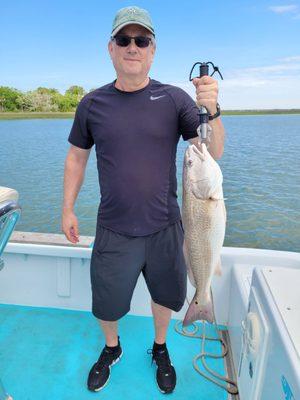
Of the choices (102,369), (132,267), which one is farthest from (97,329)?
(132,267)

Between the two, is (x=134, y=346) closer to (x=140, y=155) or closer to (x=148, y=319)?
(x=148, y=319)

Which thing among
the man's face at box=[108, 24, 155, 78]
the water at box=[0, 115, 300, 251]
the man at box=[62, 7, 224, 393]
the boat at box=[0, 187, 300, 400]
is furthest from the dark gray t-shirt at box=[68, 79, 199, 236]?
the water at box=[0, 115, 300, 251]

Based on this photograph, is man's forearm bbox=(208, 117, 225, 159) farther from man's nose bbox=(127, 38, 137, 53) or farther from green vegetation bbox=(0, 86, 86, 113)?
green vegetation bbox=(0, 86, 86, 113)

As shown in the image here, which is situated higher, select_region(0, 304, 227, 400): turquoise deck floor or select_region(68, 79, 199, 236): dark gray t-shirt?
select_region(68, 79, 199, 236): dark gray t-shirt

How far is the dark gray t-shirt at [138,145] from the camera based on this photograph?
72.6 inches

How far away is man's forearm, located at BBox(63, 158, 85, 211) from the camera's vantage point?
218 cm

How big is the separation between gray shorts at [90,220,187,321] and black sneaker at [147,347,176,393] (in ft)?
1.29

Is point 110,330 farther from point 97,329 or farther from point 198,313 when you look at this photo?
point 198,313

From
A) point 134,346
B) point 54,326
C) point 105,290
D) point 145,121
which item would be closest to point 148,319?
point 134,346

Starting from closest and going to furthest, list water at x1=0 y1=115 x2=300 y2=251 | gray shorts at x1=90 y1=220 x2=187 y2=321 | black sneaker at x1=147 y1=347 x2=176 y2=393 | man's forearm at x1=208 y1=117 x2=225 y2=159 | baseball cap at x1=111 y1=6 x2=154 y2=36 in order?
man's forearm at x1=208 y1=117 x2=225 y2=159, baseball cap at x1=111 y1=6 x2=154 y2=36, gray shorts at x1=90 y1=220 x2=187 y2=321, black sneaker at x1=147 y1=347 x2=176 y2=393, water at x1=0 y1=115 x2=300 y2=251

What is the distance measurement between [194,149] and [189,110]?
52cm

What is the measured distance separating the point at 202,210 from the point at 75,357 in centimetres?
158

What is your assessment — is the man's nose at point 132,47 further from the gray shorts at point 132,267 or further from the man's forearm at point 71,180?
the gray shorts at point 132,267

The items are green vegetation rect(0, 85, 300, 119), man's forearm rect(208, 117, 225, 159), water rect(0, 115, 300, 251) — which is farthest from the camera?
green vegetation rect(0, 85, 300, 119)
